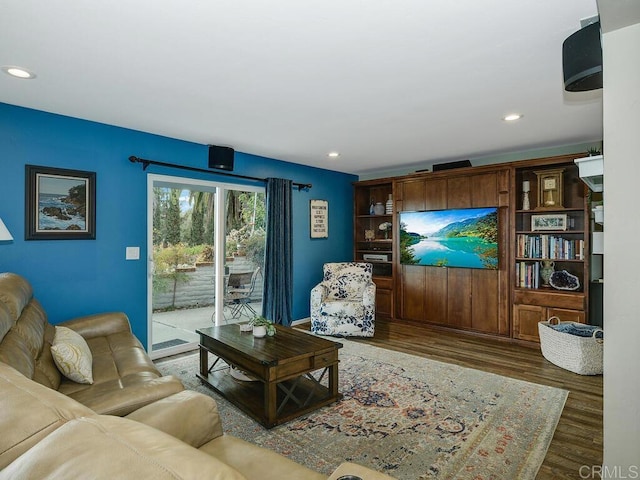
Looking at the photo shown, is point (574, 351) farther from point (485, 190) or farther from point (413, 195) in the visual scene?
point (413, 195)

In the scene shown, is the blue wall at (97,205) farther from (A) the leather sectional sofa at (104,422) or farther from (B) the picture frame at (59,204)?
(A) the leather sectional sofa at (104,422)

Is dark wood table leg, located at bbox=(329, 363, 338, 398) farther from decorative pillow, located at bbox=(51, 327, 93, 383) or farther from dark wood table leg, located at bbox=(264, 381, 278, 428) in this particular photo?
decorative pillow, located at bbox=(51, 327, 93, 383)

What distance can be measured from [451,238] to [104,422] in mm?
4917

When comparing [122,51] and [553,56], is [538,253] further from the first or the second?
[122,51]

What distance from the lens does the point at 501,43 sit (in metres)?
2.05


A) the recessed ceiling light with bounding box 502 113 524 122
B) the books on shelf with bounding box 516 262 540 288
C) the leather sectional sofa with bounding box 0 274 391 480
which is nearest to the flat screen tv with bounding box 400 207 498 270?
the books on shelf with bounding box 516 262 540 288

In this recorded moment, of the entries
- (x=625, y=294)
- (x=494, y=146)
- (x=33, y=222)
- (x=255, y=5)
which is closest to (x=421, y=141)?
(x=494, y=146)

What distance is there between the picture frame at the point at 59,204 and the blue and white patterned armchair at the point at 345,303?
2.81m

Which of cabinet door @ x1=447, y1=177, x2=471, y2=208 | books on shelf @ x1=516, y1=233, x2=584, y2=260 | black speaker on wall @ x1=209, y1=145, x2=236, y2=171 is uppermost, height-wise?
black speaker on wall @ x1=209, y1=145, x2=236, y2=171

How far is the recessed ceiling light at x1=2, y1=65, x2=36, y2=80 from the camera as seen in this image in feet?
7.67

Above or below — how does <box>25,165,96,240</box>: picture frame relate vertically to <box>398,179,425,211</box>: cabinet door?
below

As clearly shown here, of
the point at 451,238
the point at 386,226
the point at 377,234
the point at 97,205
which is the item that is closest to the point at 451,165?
the point at 451,238

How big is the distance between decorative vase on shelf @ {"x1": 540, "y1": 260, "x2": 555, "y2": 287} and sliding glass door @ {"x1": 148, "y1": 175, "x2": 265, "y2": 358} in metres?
3.70

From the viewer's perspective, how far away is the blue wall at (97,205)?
3.06 metres
